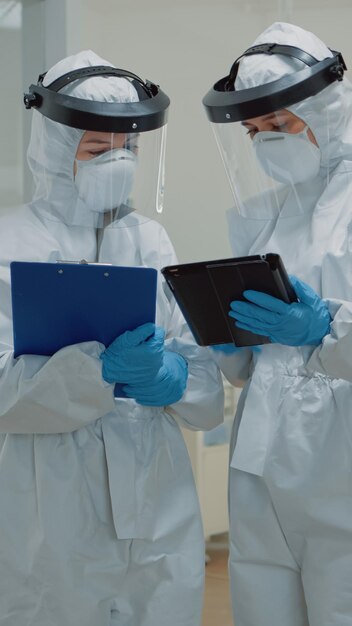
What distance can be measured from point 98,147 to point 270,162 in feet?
1.15

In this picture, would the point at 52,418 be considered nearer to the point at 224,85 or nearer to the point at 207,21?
the point at 224,85

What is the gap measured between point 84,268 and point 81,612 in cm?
68

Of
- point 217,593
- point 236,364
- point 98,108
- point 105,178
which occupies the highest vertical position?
point 98,108

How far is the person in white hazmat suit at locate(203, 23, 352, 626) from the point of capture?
1.79 m

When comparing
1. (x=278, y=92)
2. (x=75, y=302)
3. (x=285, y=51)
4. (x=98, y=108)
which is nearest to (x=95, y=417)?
(x=75, y=302)

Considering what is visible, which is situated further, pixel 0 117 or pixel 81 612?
pixel 0 117

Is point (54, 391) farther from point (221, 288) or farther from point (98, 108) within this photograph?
point (98, 108)

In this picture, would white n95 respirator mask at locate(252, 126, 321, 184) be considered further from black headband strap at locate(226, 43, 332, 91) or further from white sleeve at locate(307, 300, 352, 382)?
white sleeve at locate(307, 300, 352, 382)

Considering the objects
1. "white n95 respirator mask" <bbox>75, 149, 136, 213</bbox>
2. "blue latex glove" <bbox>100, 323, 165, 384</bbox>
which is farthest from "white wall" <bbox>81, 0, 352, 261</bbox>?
"blue latex glove" <bbox>100, 323, 165, 384</bbox>

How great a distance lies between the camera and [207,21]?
11.3ft

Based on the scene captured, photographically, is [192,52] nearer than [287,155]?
No

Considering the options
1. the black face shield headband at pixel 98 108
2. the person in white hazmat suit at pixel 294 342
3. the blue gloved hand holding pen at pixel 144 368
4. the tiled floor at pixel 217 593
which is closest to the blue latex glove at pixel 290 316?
the person in white hazmat suit at pixel 294 342

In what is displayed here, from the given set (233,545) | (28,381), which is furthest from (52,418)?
(233,545)

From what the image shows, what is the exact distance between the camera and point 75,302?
1.71 meters
